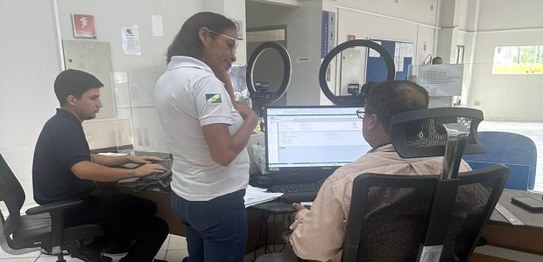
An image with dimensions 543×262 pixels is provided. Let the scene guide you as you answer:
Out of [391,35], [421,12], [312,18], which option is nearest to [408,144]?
[312,18]

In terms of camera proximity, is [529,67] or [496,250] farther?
[529,67]

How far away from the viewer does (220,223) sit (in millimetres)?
1208

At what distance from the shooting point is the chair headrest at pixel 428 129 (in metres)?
0.83

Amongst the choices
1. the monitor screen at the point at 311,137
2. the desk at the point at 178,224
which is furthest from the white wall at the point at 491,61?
the monitor screen at the point at 311,137

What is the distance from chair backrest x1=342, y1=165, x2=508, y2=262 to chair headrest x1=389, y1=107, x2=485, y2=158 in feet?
0.22

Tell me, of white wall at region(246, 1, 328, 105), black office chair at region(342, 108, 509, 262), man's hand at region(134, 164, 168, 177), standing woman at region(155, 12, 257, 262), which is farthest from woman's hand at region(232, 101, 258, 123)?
white wall at region(246, 1, 328, 105)

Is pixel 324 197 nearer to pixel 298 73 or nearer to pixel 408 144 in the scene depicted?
pixel 408 144

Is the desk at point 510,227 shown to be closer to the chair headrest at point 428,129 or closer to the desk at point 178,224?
the chair headrest at point 428,129

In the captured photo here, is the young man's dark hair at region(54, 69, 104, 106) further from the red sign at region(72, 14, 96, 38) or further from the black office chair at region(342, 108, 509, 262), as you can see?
the black office chair at region(342, 108, 509, 262)

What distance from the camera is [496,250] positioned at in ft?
5.08

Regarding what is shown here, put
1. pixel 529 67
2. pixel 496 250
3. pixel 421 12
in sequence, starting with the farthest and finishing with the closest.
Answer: pixel 529 67 → pixel 421 12 → pixel 496 250

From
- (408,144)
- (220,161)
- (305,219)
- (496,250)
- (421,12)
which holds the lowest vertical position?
(496,250)

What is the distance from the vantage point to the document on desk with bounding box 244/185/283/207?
1.51 meters

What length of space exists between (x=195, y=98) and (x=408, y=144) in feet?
2.09
